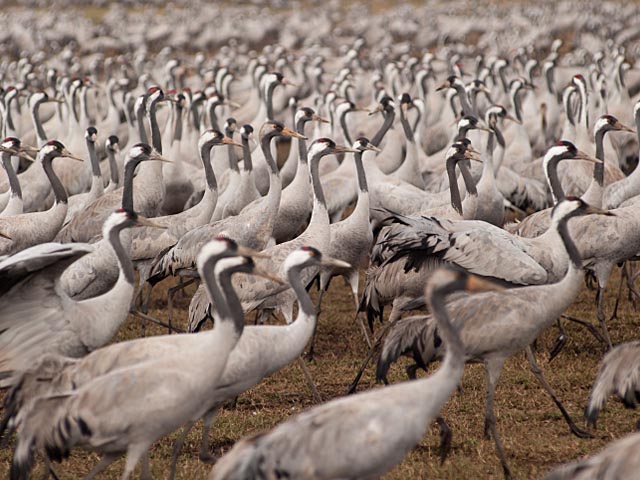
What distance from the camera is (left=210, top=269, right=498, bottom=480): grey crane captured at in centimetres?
422

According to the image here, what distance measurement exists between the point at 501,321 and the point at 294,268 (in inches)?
42.2

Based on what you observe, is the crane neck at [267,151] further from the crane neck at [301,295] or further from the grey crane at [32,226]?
the crane neck at [301,295]

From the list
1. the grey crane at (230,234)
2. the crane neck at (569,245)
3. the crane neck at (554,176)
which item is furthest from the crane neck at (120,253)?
the crane neck at (554,176)

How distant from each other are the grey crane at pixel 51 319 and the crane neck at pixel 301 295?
33.9 inches

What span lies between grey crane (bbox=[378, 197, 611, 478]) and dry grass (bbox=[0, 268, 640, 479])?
34 centimetres

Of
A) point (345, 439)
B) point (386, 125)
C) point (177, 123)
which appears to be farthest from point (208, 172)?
point (345, 439)

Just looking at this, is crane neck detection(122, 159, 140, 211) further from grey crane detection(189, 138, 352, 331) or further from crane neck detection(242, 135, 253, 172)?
crane neck detection(242, 135, 253, 172)

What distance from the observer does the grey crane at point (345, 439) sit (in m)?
4.22

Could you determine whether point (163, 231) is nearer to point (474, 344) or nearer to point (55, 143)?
point (55, 143)

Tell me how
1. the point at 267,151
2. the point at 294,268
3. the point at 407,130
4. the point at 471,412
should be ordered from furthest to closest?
the point at 407,130 → the point at 267,151 → the point at 471,412 → the point at 294,268

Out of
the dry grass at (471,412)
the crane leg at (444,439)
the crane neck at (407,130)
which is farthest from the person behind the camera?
the crane neck at (407,130)

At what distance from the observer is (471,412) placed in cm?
679

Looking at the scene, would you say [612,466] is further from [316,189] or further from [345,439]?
[316,189]

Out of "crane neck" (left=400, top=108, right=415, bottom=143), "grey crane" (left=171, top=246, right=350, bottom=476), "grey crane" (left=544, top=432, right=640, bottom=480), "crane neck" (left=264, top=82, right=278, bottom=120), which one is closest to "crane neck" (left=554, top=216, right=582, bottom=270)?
"grey crane" (left=171, top=246, right=350, bottom=476)
